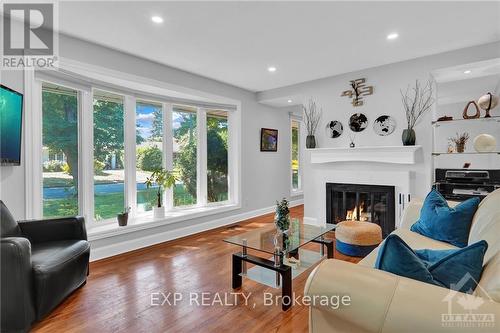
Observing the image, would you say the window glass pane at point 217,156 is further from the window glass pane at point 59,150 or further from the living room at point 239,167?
the window glass pane at point 59,150

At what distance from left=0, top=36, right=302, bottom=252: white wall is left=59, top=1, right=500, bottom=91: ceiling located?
0.16m

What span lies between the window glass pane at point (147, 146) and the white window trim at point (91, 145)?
0.37 feet

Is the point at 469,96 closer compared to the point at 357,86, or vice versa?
the point at 357,86

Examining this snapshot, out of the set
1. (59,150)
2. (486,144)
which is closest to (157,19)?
(59,150)

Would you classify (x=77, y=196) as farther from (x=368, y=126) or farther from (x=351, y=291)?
(x=368, y=126)

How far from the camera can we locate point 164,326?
76.0 inches

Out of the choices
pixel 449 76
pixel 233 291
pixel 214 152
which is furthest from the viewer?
pixel 214 152

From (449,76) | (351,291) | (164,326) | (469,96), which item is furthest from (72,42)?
(469,96)

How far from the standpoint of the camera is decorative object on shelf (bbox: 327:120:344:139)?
4426 mm

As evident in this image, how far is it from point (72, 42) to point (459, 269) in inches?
153

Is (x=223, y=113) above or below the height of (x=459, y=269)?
above

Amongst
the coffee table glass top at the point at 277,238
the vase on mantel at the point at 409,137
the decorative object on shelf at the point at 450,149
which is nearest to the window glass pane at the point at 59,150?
the coffee table glass top at the point at 277,238

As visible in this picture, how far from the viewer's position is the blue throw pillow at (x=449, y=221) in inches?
85.8

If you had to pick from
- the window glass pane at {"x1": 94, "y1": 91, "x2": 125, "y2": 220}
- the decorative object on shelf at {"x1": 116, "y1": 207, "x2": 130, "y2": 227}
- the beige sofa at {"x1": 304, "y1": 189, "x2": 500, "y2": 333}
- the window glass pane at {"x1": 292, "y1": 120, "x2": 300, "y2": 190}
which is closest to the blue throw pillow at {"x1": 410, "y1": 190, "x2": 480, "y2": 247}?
the beige sofa at {"x1": 304, "y1": 189, "x2": 500, "y2": 333}
